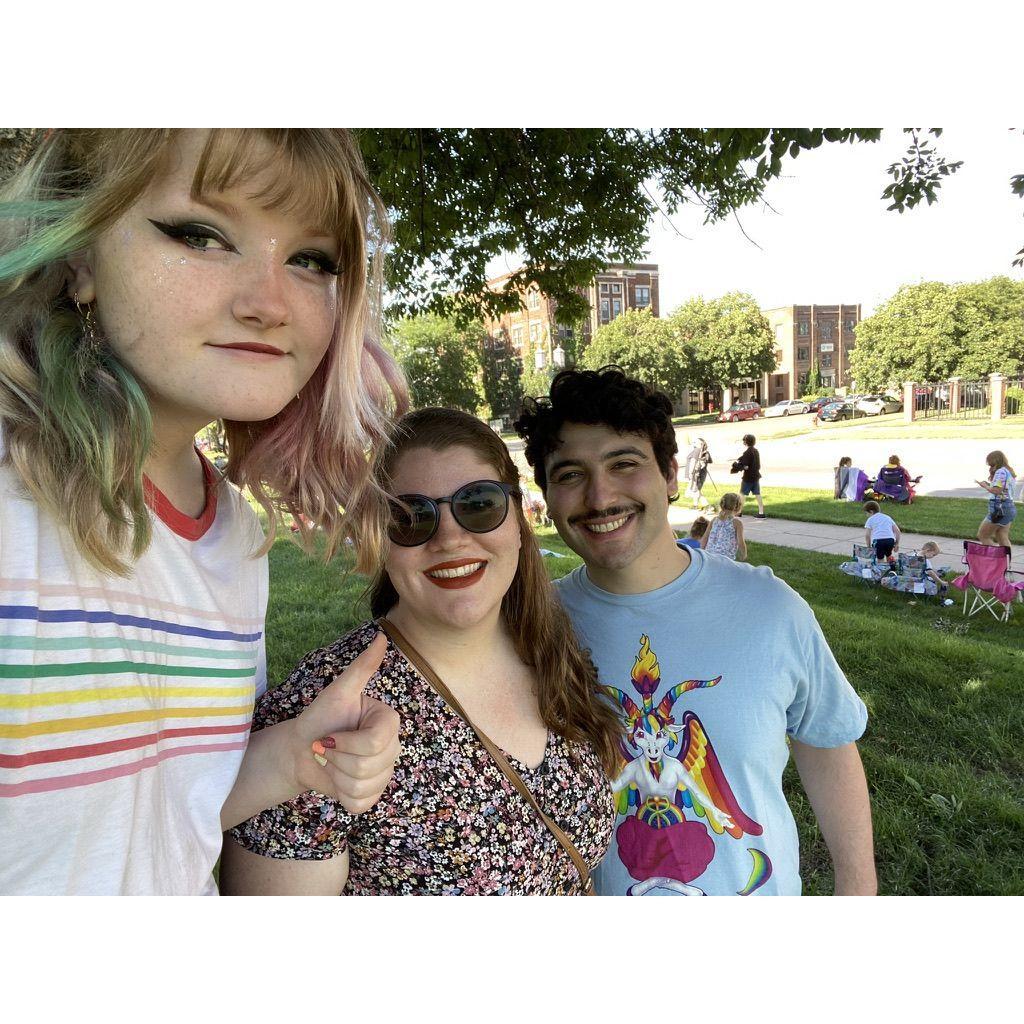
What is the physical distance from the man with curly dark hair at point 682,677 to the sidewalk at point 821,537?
8.78m

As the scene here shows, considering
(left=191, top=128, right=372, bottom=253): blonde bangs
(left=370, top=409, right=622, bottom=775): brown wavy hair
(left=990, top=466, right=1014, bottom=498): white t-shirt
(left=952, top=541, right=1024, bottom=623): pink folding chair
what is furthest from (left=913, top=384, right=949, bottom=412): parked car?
(left=191, top=128, right=372, bottom=253): blonde bangs

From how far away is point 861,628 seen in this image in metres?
6.21

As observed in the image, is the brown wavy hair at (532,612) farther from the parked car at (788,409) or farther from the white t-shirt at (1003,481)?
the parked car at (788,409)

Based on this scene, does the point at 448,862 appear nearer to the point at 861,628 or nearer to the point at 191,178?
the point at 191,178

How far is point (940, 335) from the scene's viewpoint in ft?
130

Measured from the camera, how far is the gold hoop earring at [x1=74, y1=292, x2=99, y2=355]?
3.42 feet

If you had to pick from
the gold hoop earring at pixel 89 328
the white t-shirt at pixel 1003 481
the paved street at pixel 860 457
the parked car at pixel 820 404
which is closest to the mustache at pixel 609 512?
the gold hoop earring at pixel 89 328

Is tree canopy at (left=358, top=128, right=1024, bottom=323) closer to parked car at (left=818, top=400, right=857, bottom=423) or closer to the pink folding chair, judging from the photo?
the pink folding chair

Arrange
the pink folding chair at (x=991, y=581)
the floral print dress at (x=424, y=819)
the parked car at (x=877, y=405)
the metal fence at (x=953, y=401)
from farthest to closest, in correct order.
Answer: the parked car at (x=877, y=405), the metal fence at (x=953, y=401), the pink folding chair at (x=991, y=581), the floral print dress at (x=424, y=819)

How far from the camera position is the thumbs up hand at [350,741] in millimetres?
1160

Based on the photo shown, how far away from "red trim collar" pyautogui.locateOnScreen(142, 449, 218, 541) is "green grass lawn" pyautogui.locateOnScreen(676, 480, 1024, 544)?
12.1 m

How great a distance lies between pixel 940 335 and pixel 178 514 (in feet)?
154
